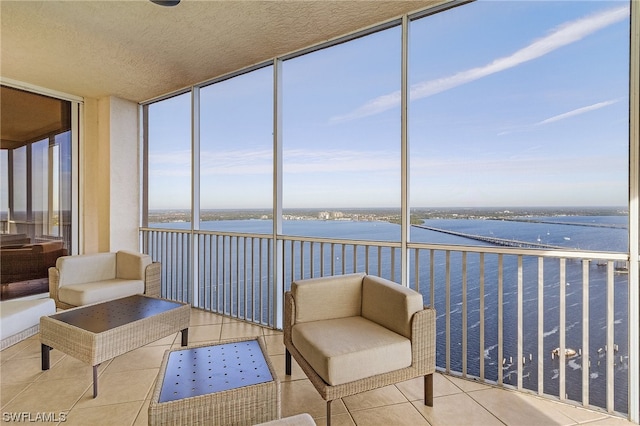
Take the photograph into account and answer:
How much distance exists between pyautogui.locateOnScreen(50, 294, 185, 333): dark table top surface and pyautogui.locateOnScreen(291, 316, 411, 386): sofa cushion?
1.26 metres

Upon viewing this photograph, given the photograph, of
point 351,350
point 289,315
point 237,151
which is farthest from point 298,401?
point 237,151

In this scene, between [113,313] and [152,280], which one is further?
[152,280]

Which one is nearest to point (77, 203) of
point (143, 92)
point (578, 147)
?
point (143, 92)

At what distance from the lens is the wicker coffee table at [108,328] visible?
2.04 metres

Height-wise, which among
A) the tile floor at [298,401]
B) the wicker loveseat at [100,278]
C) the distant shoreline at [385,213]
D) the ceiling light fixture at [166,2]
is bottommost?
the tile floor at [298,401]

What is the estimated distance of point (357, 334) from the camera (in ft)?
6.25

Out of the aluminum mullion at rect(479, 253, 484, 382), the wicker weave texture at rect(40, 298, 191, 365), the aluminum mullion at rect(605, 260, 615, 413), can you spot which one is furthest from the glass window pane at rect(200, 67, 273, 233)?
the aluminum mullion at rect(605, 260, 615, 413)

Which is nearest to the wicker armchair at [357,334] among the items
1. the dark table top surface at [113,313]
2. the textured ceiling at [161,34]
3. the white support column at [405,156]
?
the white support column at [405,156]

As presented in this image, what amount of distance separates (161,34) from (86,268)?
2.39m

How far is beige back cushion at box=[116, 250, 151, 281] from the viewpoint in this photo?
330 cm

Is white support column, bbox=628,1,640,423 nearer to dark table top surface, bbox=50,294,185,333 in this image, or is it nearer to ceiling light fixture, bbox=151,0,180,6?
ceiling light fixture, bbox=151,0,180,6

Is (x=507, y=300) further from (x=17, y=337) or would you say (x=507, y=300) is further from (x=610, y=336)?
(x=17, y=337)

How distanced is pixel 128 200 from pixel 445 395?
4523 mm

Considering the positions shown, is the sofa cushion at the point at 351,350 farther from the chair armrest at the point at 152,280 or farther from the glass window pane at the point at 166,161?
the glass window pane at the point at 166,161
